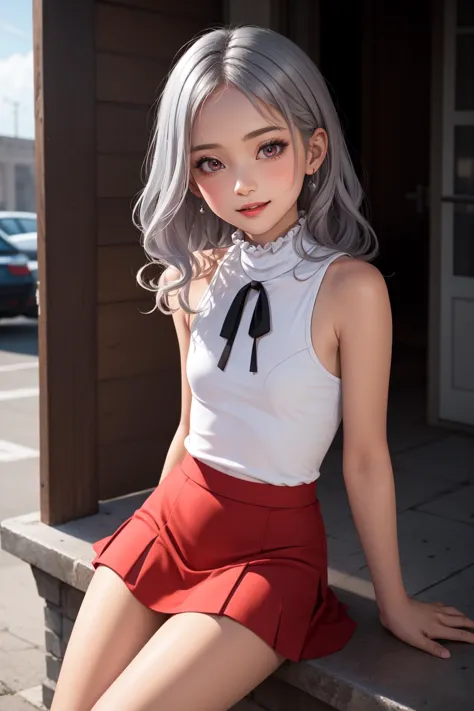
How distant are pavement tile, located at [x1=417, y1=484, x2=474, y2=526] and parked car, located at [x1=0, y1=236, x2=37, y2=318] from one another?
8120 millimetres

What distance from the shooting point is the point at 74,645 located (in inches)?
87.7

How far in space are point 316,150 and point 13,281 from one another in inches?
367

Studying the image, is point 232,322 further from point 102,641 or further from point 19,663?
point 19,663

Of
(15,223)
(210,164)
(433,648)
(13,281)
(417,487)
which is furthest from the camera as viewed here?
(15,223)

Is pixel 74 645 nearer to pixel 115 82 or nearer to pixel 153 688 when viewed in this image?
pixel 153 688

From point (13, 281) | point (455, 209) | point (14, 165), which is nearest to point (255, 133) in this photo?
point (455, 209)

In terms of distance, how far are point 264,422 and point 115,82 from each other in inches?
69.6

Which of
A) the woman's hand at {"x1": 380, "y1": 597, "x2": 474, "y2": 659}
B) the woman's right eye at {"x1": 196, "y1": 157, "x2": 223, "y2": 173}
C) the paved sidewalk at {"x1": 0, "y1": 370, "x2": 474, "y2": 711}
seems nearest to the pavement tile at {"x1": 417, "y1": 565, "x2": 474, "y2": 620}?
the paved sidewalk at {"x1": 0, "y1": 370, "x2": 474, "y2": 711}

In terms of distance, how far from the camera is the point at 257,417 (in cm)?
228

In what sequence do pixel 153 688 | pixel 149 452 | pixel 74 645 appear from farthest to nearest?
1. pixel 149 452
2. pixel 74 645
3. pixel 153 688

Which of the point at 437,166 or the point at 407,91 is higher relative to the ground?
the point at 407,91

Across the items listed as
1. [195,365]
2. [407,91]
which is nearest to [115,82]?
[195,365]

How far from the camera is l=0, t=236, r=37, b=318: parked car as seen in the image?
1128 centimetres

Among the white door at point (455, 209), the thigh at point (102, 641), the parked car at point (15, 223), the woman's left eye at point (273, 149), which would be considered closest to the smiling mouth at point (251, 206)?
the woman's left eye at point (273, 149)
